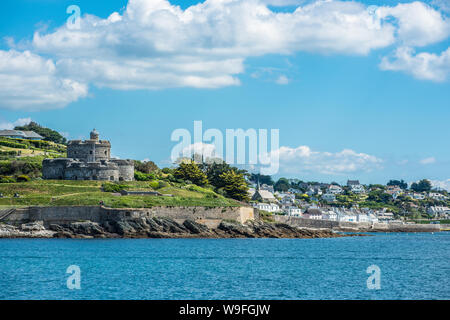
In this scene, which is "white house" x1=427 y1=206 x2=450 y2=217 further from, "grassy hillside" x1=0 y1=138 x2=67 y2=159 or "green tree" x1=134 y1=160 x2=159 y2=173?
"grassy hillside" x1=0 y1=138 x2=67 y2=159

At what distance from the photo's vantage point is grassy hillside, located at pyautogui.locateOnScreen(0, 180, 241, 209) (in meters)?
72.4

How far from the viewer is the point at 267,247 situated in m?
65.1

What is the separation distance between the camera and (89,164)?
276 ft

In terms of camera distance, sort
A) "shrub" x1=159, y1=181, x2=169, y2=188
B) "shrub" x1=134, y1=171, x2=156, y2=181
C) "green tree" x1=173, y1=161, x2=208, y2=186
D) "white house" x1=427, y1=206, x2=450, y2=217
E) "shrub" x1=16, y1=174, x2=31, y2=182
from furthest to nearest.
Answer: "white house" x1=427, y1=206, x2=450, y2=217
"green tree" x1=173, y1=161, x2=208, y2=186
"shrub" x1=134, y1=171, x2=156, y2=181
"shrub" x1=159, y1=181, x2=169, y2=188
"shrub" x1=16, y1=174, x2=31, y2=182

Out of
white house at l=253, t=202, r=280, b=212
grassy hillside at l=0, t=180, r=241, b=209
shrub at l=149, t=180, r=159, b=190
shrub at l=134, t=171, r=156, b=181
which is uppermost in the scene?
shrub at l=134, t=171, r=156, b=181

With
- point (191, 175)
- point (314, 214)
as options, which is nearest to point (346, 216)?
point (314, 214)

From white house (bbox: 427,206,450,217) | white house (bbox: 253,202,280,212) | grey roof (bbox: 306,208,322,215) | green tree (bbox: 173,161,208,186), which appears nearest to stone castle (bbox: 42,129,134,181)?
green tree (bbox: 173,161,208,186)

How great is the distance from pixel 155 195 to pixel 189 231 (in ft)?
27.2

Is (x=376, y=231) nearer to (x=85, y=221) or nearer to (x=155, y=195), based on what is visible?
(x=155, y=195)

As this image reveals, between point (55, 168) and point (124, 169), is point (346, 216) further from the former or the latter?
point (55, 168)

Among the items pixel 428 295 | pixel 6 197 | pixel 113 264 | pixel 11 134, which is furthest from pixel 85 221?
pixel 11 134

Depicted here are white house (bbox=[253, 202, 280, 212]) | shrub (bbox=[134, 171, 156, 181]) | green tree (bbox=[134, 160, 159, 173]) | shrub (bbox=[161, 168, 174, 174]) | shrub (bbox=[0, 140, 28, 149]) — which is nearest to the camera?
shrub (bbox=[134, 171, 156, 181])

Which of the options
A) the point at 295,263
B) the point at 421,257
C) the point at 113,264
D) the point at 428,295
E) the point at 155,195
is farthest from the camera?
the point at 155,195

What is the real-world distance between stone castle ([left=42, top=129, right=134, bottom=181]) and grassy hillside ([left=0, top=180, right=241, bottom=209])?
226 cm
